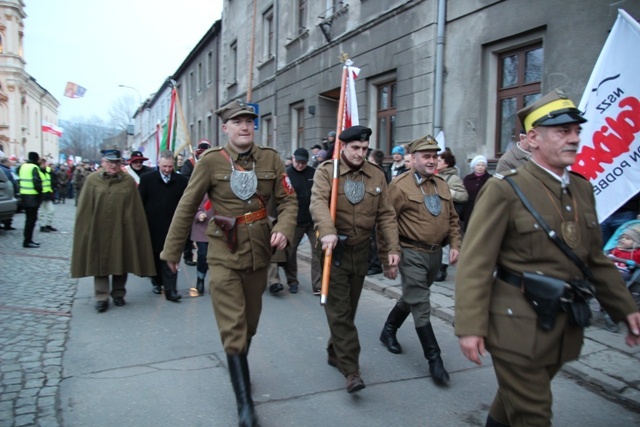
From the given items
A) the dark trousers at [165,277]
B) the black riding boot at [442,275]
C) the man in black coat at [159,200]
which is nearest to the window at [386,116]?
the black riding boot at [442,275]

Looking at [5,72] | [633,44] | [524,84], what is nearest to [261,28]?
[524,84]

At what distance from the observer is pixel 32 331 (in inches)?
206

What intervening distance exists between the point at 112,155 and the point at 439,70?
21.1ft

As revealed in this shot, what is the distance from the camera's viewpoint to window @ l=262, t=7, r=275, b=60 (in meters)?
19.9

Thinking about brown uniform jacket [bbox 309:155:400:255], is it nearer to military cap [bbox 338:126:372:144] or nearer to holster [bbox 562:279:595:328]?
military cap [bbox 338:126:372:144]

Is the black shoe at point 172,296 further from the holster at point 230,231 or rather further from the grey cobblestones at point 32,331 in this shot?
the holster at point 230,231

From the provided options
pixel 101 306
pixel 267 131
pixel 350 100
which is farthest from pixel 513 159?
pixel 267 131

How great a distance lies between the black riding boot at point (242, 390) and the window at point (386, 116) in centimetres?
933

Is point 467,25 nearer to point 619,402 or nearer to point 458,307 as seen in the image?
point 619,402

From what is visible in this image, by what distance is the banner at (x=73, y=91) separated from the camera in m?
48.7

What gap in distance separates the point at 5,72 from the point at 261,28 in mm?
41487

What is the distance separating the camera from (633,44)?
498 cm

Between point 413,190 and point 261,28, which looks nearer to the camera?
point 413,190

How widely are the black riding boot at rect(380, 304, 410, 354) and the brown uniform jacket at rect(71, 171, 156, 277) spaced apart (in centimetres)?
332
